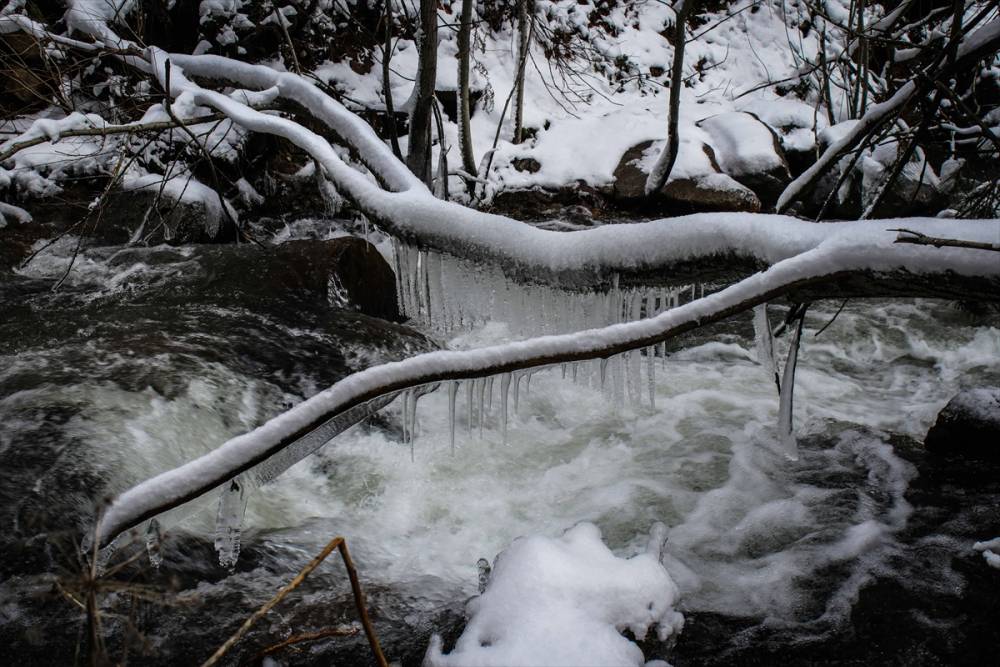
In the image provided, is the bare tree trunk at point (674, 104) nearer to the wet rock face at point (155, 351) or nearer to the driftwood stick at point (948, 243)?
the wet rock face at point (155, 351)

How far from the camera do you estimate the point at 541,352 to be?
1.14 metres

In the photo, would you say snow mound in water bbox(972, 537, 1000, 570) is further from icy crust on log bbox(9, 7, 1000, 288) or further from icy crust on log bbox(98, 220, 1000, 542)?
icy crust on log bbox(98, 220, 1000, 542)

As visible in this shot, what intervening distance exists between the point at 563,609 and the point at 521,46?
7.79m

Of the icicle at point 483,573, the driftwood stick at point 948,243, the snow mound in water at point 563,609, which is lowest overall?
the icicle at point 483,573

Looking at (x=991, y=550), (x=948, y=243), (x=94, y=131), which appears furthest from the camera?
(x=991, y=550)

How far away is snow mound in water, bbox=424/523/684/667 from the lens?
1733 mm

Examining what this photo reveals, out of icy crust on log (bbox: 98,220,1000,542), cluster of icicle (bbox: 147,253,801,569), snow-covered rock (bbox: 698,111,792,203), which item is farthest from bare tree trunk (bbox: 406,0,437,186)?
snow-covered rock (bbox: 698,111,792,203)

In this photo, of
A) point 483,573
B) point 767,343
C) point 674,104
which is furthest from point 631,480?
point 674,104

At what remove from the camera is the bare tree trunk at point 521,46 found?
718 centimetres

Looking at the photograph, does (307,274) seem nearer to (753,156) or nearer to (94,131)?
(94,131)

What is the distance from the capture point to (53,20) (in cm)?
821

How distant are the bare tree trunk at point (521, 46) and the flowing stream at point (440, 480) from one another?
13.3 feet

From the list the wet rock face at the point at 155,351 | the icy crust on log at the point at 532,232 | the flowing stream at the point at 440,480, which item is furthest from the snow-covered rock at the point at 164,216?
the icy crust on log at the point at 532,232

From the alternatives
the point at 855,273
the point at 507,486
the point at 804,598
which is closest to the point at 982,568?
the point at 804,598
